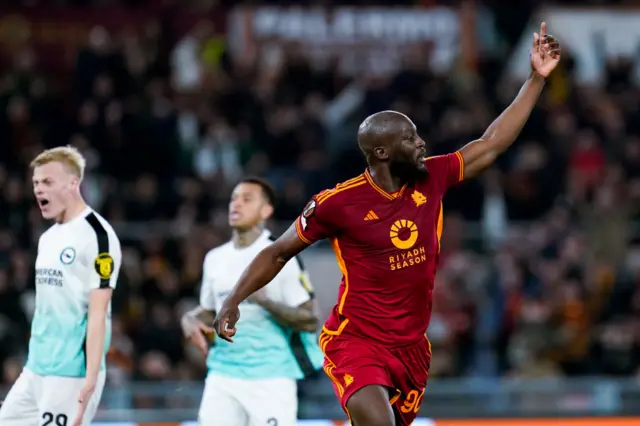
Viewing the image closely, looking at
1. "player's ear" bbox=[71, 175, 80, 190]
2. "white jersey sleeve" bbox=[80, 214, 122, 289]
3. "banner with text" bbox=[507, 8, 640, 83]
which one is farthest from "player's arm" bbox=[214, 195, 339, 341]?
"banner with text" bbox=[507, 8, 640, 83]

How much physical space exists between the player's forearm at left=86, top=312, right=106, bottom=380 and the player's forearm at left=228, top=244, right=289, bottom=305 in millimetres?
919

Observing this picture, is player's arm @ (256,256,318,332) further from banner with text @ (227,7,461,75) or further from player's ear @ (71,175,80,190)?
banner with text @ (227,7,461,75)

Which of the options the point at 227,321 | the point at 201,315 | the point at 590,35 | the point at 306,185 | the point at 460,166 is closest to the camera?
the point at 227,321

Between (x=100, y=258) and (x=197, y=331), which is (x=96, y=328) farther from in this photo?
(x=197, y=331)

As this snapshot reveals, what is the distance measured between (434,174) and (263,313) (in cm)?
179

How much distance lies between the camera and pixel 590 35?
17297 millimetres

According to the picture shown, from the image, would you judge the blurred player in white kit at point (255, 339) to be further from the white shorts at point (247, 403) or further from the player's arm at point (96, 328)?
the player's arm at point (96, 328)

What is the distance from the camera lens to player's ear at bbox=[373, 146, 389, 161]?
661 centimetres

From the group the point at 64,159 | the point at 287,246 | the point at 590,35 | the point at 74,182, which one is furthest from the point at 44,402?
the point at 590,35

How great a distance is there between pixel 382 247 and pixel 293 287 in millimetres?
1468

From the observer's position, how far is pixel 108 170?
1409 cm

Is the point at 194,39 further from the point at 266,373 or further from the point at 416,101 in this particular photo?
the point at 266,373

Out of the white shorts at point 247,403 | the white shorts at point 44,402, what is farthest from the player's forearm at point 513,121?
the white shorts at point 44,402

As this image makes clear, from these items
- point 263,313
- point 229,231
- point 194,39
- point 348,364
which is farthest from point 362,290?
point 194,39
